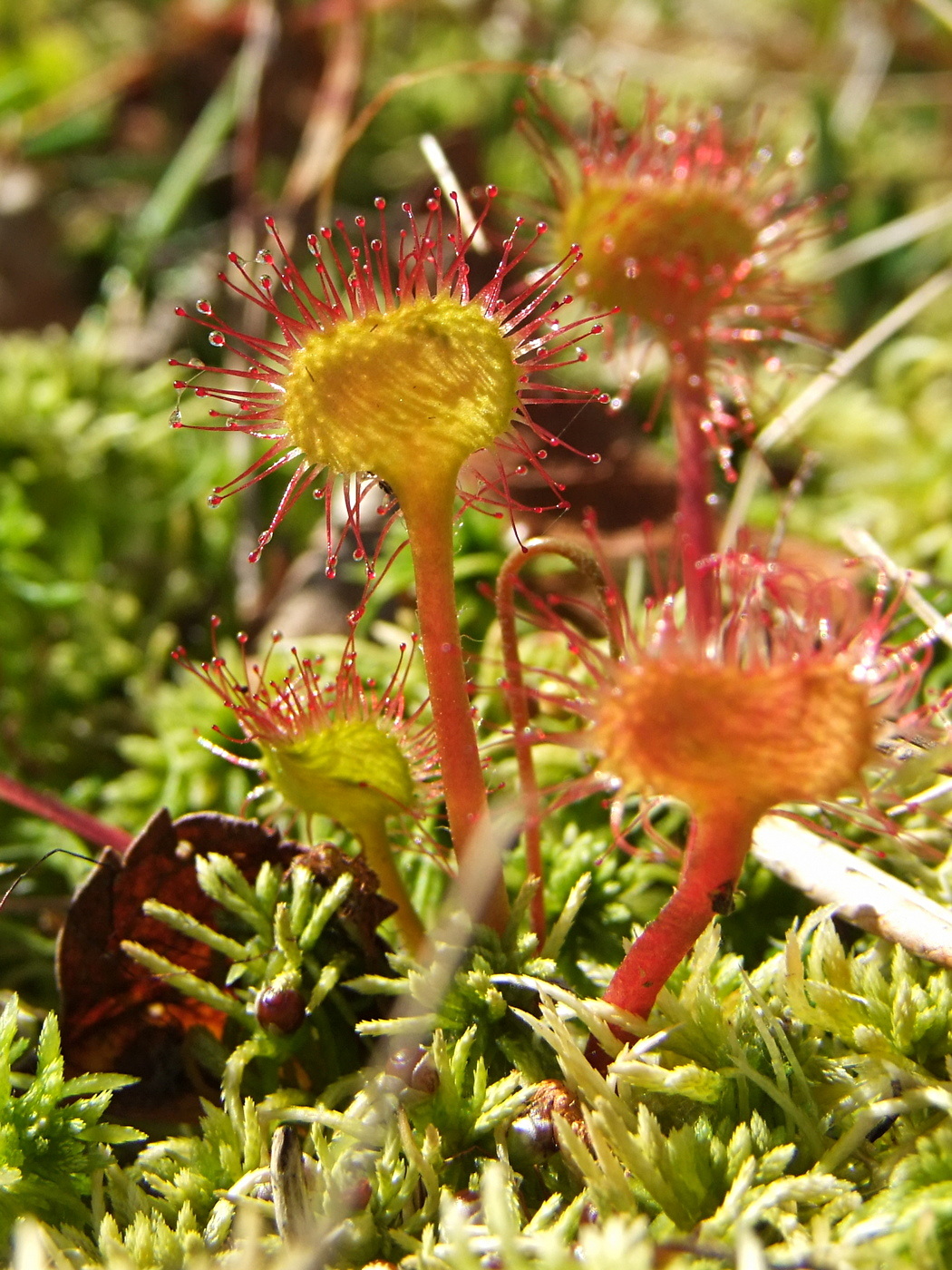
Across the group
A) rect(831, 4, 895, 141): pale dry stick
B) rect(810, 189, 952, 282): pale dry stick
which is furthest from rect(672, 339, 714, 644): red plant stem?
rect(831, 4, 895, 141): pale dry stick

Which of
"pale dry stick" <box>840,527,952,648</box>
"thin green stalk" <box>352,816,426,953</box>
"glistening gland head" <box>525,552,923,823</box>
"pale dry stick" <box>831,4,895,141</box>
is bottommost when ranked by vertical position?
"thin green stalk" <box>352,816,426,953</box>

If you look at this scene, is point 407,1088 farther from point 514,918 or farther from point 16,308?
point 16,308

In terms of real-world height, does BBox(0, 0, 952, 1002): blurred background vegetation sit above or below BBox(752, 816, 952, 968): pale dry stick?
above

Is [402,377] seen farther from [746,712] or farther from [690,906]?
[690,906]

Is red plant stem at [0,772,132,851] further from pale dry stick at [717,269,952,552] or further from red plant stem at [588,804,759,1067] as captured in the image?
pale dry stick at [717,269,952,552]

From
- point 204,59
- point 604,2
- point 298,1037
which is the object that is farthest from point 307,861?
point 604,2

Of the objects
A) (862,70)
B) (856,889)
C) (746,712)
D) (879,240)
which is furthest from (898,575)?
(862,70)
